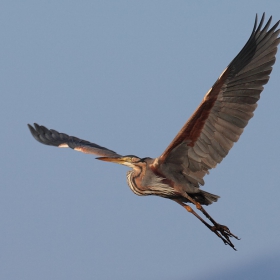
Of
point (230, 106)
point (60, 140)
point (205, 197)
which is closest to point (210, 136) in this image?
point (230, 106)

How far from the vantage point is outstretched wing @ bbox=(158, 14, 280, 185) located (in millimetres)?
12875

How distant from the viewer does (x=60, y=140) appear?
1703cm

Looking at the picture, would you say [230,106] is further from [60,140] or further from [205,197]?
[60,140]

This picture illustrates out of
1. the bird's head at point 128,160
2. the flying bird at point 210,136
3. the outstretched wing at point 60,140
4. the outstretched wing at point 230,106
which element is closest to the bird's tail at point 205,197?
the flying bird at point 210,136

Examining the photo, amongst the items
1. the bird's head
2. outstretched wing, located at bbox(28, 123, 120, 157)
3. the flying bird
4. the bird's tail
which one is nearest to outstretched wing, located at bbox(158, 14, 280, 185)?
the flying bird

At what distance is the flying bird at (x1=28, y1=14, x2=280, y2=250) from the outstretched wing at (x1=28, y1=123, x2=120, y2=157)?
87.4 inches

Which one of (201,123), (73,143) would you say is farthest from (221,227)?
(73,143)

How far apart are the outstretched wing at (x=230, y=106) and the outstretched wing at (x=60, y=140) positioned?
2.82 m

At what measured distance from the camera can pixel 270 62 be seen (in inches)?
515

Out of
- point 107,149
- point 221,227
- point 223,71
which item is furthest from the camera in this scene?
point 107,149

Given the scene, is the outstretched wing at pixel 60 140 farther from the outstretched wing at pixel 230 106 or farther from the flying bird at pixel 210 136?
the outstretched wing at pixel 230 106

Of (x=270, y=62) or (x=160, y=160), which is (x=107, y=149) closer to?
(x=160, y=160)

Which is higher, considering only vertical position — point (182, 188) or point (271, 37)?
point (271, 37)

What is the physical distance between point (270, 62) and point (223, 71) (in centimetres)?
91
